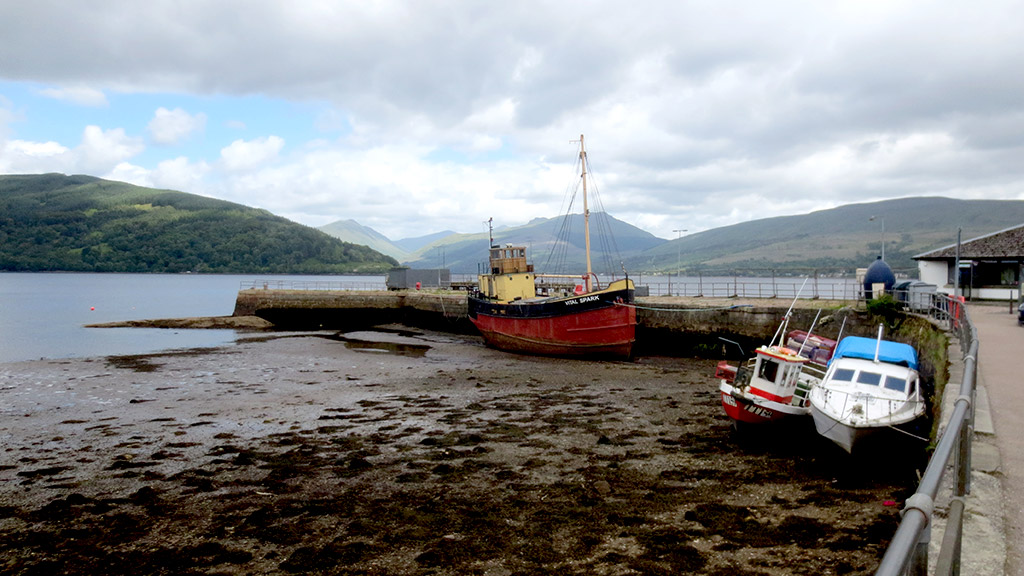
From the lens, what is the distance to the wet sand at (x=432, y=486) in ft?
28.4

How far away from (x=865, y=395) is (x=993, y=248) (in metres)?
28.1

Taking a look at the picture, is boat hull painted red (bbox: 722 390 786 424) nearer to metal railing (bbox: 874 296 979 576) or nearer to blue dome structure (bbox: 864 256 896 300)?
metal railing (bbox: 874 296 979 576)

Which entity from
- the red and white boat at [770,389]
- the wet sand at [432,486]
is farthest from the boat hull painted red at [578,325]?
the red and white boat at [770,389]

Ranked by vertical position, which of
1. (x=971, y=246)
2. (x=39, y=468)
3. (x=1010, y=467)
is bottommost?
(x=39, y=468)

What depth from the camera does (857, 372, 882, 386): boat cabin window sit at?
13.2 m

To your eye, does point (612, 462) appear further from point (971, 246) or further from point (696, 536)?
point (971, 246)

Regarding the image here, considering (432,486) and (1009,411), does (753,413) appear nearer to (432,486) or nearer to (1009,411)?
(1009,411)

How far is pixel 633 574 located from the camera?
797 centimetres

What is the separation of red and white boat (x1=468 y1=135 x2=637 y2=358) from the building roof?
1822 centimetres

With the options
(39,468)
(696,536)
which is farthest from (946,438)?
(39,468)

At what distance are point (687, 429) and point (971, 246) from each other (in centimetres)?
2886

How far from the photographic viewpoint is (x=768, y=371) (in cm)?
1505

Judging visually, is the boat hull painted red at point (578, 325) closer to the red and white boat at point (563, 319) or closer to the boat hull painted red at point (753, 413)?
the red and white boat at point (563, 319)

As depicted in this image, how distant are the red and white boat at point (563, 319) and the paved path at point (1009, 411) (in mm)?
13620
